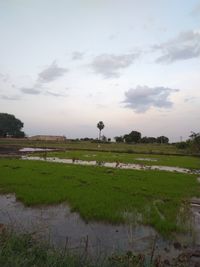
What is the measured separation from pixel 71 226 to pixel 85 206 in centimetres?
200

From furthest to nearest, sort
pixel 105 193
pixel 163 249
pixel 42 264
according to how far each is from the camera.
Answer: pixel 105 193 → pixel 163 249 → pixel 42 264

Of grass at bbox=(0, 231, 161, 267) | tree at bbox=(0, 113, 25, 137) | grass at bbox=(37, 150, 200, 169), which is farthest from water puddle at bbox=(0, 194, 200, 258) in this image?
tree at bbox=(0, 113, 25, 137)

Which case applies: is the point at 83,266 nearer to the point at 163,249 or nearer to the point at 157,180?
the point at 163,249

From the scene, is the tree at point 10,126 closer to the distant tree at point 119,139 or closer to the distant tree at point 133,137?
the distant tree at point 119,139

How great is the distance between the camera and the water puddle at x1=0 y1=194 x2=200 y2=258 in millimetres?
7586

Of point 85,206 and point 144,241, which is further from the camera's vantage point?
point 85,206

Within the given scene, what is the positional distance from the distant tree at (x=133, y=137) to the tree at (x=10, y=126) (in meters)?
41.3

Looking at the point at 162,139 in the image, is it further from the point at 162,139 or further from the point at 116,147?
the point at 116,147

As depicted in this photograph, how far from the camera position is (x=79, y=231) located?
8844mm

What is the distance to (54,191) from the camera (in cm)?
1412

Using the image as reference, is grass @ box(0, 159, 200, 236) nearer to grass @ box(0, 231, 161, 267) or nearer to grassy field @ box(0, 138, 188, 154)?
grass @ box(0, 231, 161, 267)

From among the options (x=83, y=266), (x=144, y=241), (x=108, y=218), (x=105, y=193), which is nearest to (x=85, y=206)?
(x=108, y=218)

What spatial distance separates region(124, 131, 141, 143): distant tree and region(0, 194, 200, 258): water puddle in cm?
8553

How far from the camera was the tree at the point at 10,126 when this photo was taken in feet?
343
